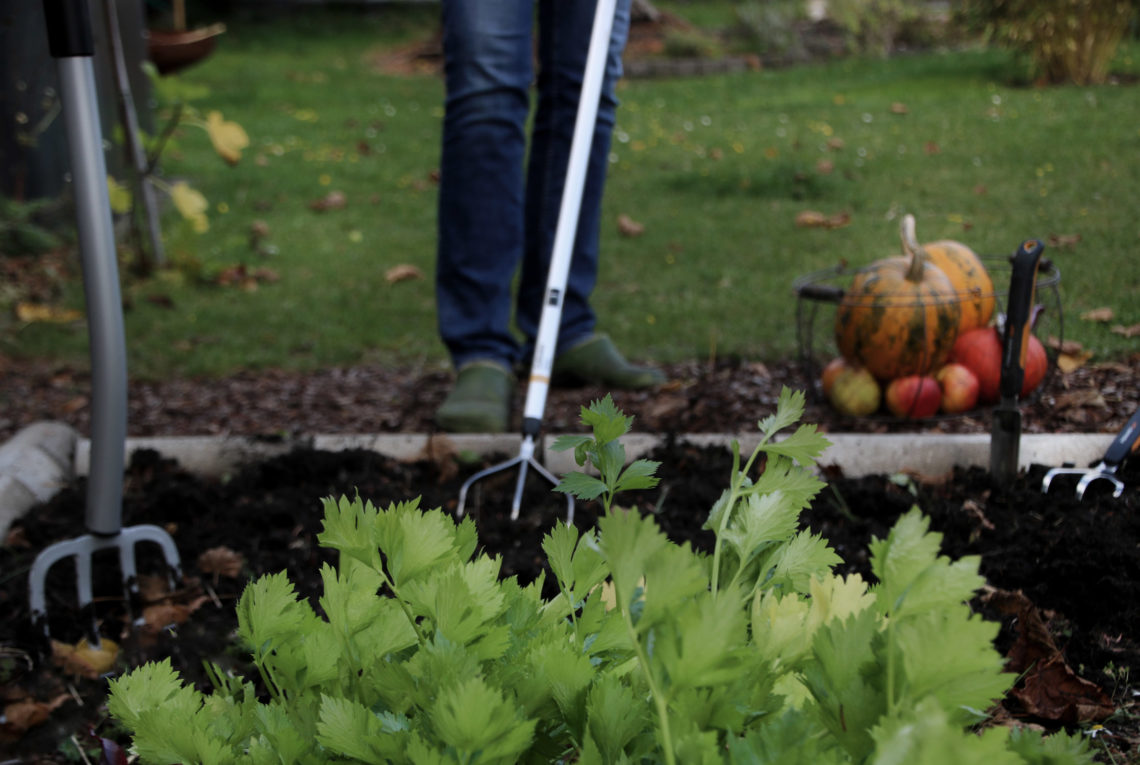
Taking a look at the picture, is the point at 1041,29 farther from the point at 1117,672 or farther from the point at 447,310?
the point at 1117,672

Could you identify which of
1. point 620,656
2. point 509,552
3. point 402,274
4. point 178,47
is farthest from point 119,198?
point 620,656

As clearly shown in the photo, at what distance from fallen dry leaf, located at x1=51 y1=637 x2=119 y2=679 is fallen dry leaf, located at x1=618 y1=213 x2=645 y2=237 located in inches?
134

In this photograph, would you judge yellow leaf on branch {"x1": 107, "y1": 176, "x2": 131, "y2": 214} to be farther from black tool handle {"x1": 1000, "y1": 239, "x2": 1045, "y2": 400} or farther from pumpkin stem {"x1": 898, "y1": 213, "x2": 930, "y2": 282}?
black tool handle {"x1": 1000, "y1": 239, "x2": 1045, "y2": 400}

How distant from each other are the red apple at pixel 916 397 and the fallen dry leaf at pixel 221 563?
144 cm

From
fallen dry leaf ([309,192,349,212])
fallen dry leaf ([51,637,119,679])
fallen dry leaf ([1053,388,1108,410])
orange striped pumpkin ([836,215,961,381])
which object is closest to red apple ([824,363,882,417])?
orange striped pumpkin ([836,215,961,381])

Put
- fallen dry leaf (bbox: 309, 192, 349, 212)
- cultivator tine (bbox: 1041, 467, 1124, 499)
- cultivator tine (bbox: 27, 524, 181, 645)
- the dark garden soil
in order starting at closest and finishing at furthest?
the dark garden soil → cultivator tine (bbox: 27, 524, 181, 645) → cultivator tine (bbox: 1041, 467, 1124, 499) → fallen dry leaf (bbox: 309, 192, 349, 212)

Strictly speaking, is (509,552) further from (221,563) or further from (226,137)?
(226,137)

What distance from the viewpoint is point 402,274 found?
4297 mm

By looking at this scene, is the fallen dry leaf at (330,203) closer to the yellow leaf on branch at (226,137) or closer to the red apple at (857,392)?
the yellow leaf on branch at (226,137)

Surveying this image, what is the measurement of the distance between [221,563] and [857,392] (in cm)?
142

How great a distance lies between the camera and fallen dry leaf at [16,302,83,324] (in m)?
3.93

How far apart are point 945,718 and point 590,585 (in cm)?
29

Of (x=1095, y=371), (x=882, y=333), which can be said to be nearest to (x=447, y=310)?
(x=882, y=333)

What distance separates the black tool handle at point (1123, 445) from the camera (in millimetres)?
1774
